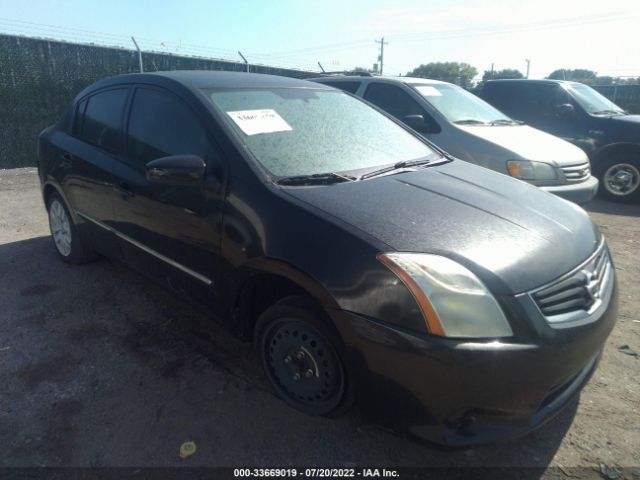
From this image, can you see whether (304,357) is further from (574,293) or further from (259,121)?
(259,121)

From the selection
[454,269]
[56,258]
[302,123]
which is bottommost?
[56,258]

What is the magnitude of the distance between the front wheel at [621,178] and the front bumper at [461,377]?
625 cm

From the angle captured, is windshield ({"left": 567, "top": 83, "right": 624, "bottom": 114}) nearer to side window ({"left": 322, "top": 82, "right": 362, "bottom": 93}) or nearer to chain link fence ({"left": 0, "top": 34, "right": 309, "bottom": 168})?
side window ({"left": 322, "top": 82, "right": 362, "bottom": 93})

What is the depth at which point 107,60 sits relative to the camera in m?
10.6

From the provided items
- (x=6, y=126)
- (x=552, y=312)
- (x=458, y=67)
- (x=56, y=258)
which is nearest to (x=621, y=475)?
(x=552, y=312)

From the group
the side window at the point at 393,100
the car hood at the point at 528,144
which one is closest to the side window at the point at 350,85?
the side window at the point at 393,100

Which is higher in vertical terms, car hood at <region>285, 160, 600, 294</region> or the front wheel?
car hood at <region>285, 160, 600, 294</region>

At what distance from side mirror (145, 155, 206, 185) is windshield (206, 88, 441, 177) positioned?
292 mm

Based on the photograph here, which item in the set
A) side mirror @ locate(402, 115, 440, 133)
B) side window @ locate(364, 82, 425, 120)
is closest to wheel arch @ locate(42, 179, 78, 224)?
side mirror @ locate(402, 115, 440, 133)

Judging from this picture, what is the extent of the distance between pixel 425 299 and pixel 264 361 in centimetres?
103

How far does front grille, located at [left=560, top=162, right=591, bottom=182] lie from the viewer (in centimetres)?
515

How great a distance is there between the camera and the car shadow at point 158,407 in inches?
82.3

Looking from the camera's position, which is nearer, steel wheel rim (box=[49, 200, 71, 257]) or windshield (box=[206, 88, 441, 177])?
windshield (box=[206, 88, 441, 177])

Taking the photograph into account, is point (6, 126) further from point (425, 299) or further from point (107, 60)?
point (425, 299)
